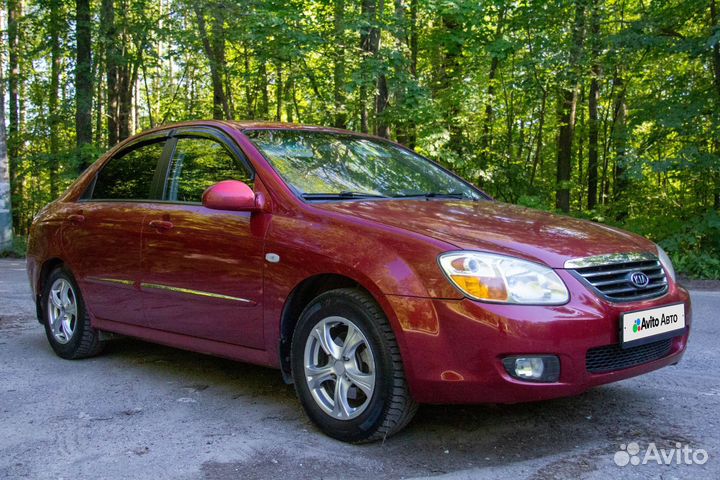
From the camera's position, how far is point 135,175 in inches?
195

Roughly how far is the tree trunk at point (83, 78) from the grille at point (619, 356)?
51.5 ft

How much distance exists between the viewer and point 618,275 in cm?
323

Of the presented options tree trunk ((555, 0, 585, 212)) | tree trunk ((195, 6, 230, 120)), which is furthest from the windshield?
tree trunk ((555, 0, 585, 212))

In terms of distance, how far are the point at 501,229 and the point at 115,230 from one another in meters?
2.69

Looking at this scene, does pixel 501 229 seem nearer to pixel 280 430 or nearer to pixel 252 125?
pixel 280 430

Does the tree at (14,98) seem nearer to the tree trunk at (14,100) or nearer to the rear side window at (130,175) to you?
the tree trunk at (14,100)

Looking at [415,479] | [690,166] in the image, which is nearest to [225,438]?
[415,479]

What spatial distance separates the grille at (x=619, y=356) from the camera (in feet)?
10.1

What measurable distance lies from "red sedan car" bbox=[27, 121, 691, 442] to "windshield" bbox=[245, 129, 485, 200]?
0.01 metres

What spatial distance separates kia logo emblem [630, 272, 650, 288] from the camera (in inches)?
129

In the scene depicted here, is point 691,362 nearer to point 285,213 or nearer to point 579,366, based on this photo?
point 579,366

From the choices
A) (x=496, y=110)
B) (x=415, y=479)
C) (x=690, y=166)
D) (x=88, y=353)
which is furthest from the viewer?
(x=496, y=110)

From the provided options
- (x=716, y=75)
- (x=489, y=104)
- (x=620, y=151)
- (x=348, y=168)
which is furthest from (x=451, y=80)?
(x=348, y=168)

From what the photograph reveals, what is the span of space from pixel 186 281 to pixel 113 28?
48.4 ft
